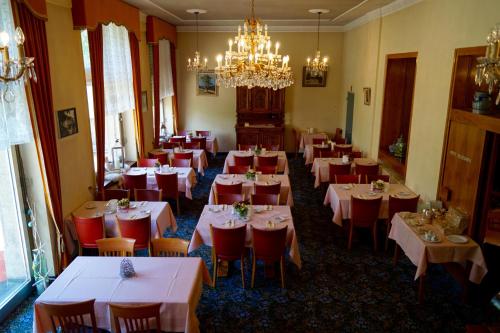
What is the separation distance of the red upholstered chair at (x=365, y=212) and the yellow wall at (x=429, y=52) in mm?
1055

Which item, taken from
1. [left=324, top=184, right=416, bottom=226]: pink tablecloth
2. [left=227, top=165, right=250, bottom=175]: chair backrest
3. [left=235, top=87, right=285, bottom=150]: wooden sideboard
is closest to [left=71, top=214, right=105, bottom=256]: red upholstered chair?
[left=227, top=165, right=250, bottom=175]: chair backrest

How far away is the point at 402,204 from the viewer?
23.0 ft

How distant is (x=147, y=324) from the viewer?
408 cm

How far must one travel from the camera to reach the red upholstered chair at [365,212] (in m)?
7.10

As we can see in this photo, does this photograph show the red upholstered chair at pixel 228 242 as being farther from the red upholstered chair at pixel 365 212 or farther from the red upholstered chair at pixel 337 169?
the red upholstered chair at pixel 337 169

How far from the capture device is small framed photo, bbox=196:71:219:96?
1462 centimetres

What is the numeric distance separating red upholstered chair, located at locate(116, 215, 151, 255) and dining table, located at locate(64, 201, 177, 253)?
243mm

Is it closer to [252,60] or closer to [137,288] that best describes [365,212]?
[252,60]

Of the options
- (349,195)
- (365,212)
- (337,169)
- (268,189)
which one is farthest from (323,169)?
(365,212)

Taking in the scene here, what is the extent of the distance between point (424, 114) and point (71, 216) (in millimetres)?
6644

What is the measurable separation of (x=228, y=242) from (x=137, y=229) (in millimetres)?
1561

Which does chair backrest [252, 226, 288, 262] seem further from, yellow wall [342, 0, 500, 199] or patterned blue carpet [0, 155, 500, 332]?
yellow wall [342, 0, 500, 199]

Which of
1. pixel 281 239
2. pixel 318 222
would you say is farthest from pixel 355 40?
pixel 281 239

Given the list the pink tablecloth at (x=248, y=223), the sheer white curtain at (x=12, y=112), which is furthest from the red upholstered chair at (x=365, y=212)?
the sheer white curtain at (x=12, y=112)
